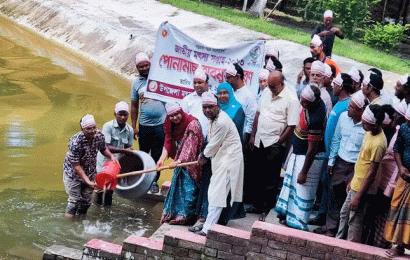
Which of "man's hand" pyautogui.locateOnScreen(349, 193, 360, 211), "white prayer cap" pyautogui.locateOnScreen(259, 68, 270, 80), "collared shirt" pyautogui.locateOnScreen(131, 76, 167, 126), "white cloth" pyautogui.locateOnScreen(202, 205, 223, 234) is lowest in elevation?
"white cloth" pyautogui.locateOnScreen(202, 205, 223, 234)

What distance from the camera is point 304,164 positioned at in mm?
6832

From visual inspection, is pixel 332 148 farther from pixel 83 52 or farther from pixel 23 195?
pixel 83 52

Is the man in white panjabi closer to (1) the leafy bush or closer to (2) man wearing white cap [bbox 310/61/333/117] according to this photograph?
(2) man wearing white cap [bbox 310/61/333/117]

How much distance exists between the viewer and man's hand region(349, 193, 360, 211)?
6258 mm

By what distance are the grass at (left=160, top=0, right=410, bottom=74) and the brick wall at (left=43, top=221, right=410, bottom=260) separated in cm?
949

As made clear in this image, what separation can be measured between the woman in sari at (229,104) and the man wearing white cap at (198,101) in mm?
264

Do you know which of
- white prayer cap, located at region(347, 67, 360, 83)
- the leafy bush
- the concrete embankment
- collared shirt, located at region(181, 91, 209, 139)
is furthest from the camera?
the leafy bush

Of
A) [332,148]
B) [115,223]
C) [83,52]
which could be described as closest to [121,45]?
[83,52]

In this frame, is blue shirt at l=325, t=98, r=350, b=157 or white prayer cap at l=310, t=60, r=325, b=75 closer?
blue shirt at l=325, t=98, r=350, b=157

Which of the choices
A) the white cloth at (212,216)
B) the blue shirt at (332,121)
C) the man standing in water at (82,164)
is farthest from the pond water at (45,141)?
the blue shirt at (332,121)

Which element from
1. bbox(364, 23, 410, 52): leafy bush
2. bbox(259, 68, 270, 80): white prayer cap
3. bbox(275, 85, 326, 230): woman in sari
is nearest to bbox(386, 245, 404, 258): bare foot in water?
bbox(275, 85, 326, 230): woman in sari

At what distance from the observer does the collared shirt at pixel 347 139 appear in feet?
21.7

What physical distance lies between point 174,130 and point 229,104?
0.68 meters

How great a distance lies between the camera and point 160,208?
8.88m
